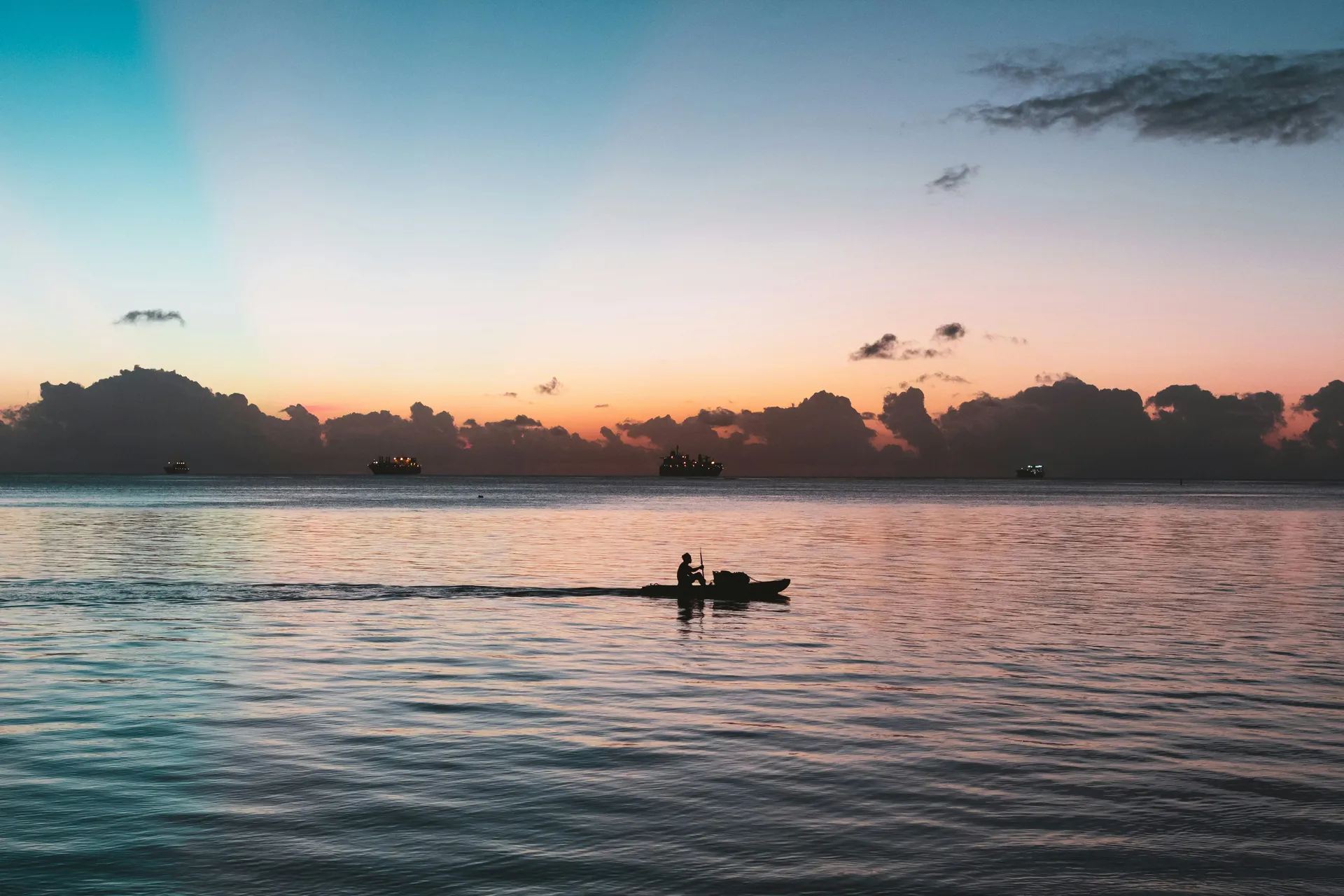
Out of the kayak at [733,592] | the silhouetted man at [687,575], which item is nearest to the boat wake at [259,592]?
the kayak at [733,592]

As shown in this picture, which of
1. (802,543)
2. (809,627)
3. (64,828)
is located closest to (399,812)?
(64,828)

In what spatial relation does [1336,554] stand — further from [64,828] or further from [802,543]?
[64,828]

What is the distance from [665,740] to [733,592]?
28.0m

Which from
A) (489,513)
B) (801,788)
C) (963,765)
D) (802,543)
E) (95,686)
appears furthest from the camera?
(489,513)

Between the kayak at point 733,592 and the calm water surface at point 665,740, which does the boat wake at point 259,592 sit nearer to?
the kayak at point 733,592

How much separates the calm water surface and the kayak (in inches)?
53.0

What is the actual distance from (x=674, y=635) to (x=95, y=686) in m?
19.5

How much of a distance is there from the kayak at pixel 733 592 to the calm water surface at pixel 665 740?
4.42 ft

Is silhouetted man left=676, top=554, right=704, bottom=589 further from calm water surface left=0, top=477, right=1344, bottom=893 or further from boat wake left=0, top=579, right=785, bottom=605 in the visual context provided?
calm water surface left=0, top=477, right=1344, bottom=893

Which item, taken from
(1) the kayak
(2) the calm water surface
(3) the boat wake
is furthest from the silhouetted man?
(2) the calm water surface

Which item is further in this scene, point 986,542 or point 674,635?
point 986,542

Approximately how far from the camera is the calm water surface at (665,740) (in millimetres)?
16094

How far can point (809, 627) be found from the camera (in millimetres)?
43062

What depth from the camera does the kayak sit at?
5153 cm
